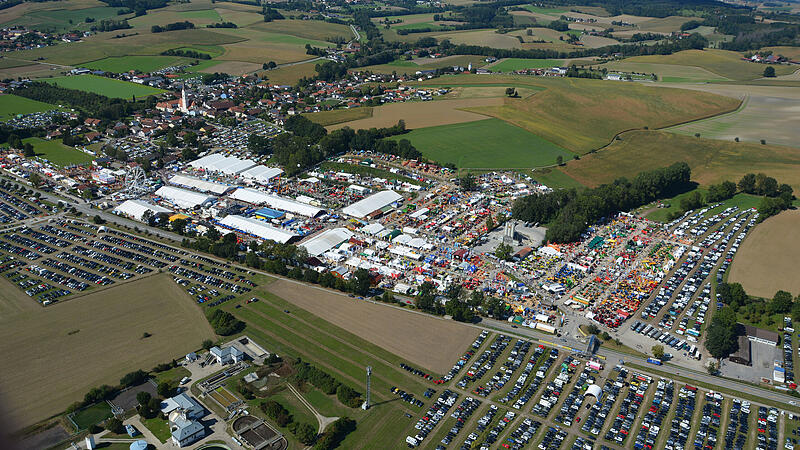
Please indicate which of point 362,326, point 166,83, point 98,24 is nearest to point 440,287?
point 362,326

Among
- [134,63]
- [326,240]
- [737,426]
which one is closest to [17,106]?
[134,63]

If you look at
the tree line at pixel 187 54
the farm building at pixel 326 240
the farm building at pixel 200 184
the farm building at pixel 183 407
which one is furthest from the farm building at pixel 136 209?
the tree line at pixel 187 54

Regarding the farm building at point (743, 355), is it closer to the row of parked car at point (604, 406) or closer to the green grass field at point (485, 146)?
the row of parked car at point (604, 406)

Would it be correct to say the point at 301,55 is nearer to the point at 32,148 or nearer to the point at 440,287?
the point at 32,148

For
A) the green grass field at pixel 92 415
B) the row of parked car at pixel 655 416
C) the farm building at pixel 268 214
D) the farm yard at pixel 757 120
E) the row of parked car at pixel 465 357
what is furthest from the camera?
the farm yard at pixel 757 120

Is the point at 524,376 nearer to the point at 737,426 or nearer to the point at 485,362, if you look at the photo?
the point at 485,362

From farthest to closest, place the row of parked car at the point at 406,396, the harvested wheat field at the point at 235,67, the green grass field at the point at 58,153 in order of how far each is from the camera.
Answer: the harvested wheat field at the point at 235,67 → the green grass field at the point at 58,153 → the row of parked car at the point at 406,396
